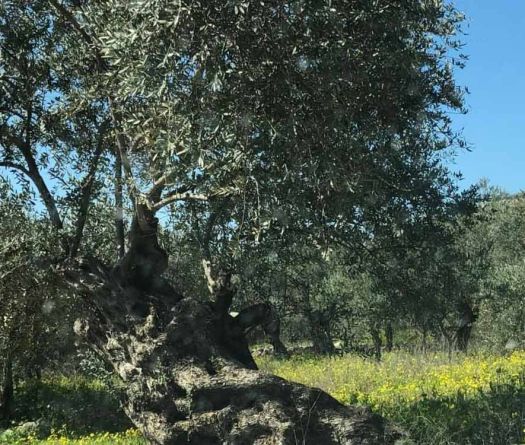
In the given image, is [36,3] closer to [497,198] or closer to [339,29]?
[339,29]

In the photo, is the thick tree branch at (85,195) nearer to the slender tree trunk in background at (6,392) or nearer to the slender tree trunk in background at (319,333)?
the slender tree trunk in background at (6,392)

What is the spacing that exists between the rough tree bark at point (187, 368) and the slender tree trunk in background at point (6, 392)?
6.07 m

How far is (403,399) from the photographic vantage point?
30.5 ft

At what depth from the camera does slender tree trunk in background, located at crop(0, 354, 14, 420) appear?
1447cm

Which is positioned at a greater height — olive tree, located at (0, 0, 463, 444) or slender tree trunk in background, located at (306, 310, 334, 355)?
olive tree, located at (0, 0, 463, 444)

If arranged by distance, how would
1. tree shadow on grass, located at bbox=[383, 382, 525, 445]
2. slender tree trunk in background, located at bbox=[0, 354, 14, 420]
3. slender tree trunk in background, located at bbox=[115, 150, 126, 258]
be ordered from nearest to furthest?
tree shadow on grass, located at bbox=[383, 382, 525, 445]
slender tree trunk in background, located at bbox=[115, 150, 126, 258]
slender tree trunk in background, located at bbox=[0, 354, 14, 420]

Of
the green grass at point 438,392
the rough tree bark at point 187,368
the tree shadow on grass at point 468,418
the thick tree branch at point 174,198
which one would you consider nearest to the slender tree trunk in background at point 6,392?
the rough tree bark at point 187,368

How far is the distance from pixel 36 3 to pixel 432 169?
658 cm

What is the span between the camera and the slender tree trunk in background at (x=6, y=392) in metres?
14.5

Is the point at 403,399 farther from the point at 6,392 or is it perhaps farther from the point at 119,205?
the point at 6,392

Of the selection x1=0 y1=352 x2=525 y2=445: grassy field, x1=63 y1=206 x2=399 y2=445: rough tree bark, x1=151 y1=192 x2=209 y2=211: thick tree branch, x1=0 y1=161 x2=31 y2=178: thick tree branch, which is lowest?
x1=0 y1=352 x2=525 y2=445: grassy field

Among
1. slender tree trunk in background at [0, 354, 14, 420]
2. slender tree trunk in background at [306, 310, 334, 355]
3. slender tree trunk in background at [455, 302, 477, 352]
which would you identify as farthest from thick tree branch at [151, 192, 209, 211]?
slender tree trunk in background at [306, 310, 334, 355]

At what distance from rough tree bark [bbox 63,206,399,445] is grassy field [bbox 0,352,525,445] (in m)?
1.07

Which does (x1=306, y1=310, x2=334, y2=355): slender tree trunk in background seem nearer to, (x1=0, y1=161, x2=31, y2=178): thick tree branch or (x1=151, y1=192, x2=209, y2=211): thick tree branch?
(x1=0, y1=161, x2=31, y2=178): thick tree branch
